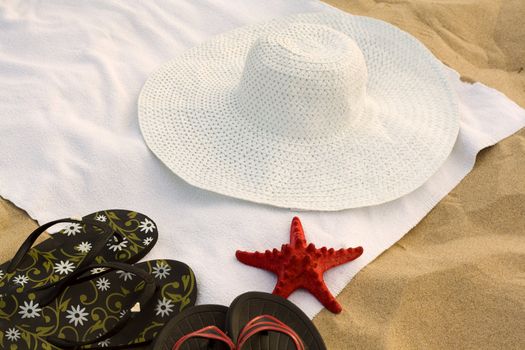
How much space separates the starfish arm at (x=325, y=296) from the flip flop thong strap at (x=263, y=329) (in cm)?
21

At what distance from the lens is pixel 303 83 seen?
5.86 feet

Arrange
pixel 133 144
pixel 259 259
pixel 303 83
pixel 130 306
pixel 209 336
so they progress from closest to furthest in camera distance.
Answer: pixel 209 336 < pixel 130 306 < pixel 259 259 < pixel 303 83 < pixel 133 144

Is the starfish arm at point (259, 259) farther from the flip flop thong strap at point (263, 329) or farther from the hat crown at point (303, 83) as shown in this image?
the hat crown at point (303, 83)

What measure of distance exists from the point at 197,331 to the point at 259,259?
37 centimetres

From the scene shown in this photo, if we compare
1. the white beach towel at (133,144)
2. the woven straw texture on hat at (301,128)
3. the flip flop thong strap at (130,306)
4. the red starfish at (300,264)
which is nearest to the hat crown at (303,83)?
the woven straw texture on hat at (301,128)

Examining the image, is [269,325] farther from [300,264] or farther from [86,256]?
[86,256]

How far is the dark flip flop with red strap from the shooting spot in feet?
4.45

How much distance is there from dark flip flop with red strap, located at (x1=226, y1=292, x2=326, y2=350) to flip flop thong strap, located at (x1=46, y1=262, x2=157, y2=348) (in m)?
0.21

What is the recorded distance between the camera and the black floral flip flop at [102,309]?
4.66ft

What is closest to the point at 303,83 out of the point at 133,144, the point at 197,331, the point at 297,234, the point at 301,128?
the point at 301,128

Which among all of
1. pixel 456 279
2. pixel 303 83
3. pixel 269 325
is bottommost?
pixel 456 279

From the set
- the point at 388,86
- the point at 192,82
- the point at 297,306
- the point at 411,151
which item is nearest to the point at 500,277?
the point at 411,151

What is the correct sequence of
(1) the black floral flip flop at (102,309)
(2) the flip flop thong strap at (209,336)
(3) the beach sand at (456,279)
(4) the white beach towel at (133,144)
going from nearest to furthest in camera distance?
1. (2) the flip flop thong strap at (209,336)
2. (1) the black floral flip flop at (102,309)
3. (3) the beach sand at (456,279)
4. (4) the white beach towel at (133,144)

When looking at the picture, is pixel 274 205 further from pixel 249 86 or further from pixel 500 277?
pixel 500 277
